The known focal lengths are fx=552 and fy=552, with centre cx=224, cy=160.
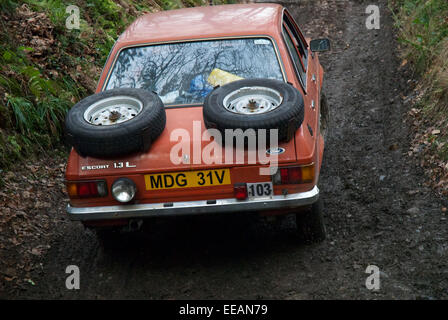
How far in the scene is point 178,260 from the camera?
15.3 ft

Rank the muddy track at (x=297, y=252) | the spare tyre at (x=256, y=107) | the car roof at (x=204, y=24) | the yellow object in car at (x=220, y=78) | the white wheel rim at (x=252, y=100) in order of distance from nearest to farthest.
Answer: the spare tyre at (x=256, y=107)
the muddy track at (x=297, y=252)
the white wheel rim at (x=252, y=100)
the yellow object in car at (x=220, y=78)
the car roof at (x=204, y=24)

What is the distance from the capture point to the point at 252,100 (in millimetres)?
4363

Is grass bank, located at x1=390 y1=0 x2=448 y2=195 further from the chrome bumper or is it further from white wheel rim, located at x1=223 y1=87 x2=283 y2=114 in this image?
white wheel rim, located at x1=223 y1=87 x2=283 y2=114

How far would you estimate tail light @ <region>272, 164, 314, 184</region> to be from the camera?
13.4 ft

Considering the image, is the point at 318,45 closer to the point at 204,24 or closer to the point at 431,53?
the point at 204,24

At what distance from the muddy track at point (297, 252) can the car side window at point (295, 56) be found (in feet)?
4.30

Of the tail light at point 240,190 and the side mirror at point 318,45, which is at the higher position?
the side mirror at point 318,45

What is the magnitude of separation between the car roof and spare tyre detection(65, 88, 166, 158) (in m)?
0.91

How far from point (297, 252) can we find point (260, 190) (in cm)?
→ 84

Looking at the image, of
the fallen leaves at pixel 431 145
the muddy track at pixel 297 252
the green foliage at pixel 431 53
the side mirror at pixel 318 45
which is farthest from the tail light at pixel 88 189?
the green foliage at pixel 431 53

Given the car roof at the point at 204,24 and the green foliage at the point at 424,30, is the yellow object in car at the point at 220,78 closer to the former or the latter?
the car roof at the point at 204,24

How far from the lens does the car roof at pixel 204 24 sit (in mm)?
5129
